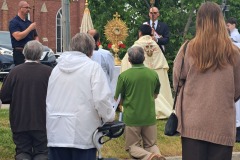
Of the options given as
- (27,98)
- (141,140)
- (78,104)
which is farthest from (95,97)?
(141,140)

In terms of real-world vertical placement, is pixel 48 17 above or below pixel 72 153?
below

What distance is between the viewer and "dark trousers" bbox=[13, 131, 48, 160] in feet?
22.4

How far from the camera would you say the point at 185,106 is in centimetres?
518

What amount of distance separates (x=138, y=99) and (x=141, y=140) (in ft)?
2.89

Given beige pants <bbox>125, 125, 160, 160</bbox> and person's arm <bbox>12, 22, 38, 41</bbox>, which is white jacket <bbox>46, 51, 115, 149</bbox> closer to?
beige pants <bbox>125, 125, 160, 160</bbox>

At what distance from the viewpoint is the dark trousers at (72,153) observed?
5.78 m

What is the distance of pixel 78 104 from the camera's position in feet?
18.7

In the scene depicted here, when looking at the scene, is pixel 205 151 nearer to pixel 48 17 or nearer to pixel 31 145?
pixel 31 145

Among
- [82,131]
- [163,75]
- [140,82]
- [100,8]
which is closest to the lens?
[82,131]

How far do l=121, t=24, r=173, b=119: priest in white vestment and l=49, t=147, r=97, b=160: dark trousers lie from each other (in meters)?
5.58

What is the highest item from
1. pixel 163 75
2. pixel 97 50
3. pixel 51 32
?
pixel 97 50

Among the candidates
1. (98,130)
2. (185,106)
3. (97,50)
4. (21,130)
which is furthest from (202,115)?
(97,50)

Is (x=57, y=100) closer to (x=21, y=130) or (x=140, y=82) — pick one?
(x=21, y=130)

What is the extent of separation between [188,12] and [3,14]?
87.0ft
